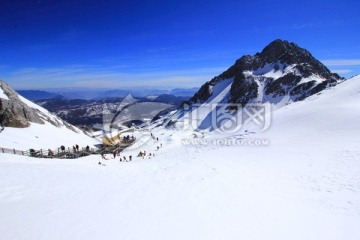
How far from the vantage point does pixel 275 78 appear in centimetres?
11944

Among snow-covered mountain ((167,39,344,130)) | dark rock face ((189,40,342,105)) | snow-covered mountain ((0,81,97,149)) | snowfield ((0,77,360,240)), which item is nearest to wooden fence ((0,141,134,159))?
snow-covered mountain ((0,81,97,149))

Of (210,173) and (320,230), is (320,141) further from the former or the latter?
(320,230)

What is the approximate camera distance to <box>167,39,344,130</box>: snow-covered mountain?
101375 mm

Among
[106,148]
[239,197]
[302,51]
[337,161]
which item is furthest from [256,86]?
[239,197]

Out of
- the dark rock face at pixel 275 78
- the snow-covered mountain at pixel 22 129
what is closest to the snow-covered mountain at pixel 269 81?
the dark rock face at pixel 275 78

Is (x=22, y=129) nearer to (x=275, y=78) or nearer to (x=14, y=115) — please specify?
(x=14, y=115)

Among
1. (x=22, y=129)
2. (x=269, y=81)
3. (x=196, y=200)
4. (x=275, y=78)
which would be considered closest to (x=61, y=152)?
(x=22, y=129)

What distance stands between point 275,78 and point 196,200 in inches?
4705

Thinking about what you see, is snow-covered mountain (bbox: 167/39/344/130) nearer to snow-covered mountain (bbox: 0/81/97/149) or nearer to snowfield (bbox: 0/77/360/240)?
snow-covered mountain (bbox: 0/81/97/149)

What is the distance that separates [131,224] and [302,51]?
6150 inches

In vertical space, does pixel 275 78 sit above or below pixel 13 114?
above

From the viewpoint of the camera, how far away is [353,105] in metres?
33.7

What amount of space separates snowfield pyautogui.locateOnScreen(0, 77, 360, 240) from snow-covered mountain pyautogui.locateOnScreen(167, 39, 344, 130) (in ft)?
243

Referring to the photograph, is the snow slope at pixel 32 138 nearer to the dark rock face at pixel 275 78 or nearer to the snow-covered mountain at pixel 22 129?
the snow-covered mountain at pixel 22 129
